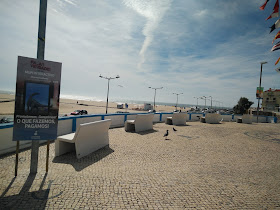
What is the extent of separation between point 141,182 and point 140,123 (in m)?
6.46

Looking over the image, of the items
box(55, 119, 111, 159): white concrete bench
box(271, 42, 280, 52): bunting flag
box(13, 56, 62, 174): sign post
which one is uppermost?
box(271, 42, 280, 52): bunting flag

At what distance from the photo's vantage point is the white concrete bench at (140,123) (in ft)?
32.7

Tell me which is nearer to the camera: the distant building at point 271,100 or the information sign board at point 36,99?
the information sign board at point 36,99

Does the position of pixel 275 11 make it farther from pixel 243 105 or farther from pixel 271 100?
pixel 271 100

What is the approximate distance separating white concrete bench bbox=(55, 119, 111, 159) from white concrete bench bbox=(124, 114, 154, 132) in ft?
11.4

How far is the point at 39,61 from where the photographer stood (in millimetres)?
3945

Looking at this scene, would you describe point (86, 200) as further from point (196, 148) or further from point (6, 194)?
point (196, 148)

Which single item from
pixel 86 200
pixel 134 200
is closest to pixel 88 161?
pixel 86 200

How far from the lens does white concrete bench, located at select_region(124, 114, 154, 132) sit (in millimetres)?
9977

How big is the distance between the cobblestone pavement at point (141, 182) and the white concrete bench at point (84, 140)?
256mm

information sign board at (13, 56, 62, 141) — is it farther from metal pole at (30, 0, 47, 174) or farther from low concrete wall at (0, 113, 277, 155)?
low concrete wall at (0, 113, 277, 155)

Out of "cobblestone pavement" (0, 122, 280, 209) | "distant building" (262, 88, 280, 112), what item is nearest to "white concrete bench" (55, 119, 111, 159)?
"cobblestone pavement" (0, 122, 280, 209)

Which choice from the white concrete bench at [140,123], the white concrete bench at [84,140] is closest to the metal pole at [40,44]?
the white concrete bench at [84,140]

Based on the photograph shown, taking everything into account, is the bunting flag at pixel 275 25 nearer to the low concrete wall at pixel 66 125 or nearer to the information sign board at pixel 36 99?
the low concrete wall at pixel 66 125
